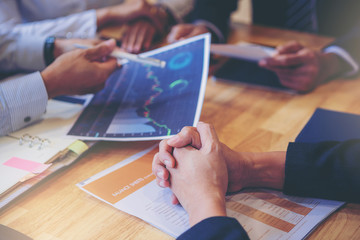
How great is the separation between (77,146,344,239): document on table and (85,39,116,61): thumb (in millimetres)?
351

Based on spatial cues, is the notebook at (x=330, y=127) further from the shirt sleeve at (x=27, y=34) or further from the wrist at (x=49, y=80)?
the shirt sleeve at (x=27, y=34)

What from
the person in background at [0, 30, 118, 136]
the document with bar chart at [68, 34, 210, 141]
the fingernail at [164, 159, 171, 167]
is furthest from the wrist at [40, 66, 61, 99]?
the fingernail at [164, 159, 171, 167]

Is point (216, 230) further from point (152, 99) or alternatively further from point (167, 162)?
point (152, 99)

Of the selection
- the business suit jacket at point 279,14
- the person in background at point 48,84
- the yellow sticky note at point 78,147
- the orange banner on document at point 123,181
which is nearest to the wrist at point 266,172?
the orange banner on document at point 123,181

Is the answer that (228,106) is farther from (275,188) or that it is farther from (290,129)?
(275,188)

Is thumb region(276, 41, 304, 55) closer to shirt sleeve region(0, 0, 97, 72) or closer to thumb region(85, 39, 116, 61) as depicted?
thumb region(85, 39, 116, 61)

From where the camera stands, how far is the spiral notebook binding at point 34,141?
793 millimetres

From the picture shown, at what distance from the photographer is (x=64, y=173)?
2.47 ft

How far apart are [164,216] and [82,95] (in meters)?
0.53

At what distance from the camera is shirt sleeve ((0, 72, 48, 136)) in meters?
0.84

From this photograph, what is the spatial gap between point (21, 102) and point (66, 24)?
58 centimetres

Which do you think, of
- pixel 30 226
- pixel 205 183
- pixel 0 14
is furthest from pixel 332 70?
pixel 0 14

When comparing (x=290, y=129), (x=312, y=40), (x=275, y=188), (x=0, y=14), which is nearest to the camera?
(x=275, y=188)

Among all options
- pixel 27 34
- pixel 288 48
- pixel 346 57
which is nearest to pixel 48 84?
pixel 27 34
